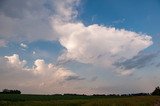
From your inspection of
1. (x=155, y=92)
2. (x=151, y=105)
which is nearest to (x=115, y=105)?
(x=151, y=105)

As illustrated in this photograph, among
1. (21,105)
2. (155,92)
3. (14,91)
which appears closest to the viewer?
(21,105)

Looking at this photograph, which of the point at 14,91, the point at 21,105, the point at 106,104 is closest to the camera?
the point at 21,105

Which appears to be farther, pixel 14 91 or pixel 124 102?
pixel 14 91

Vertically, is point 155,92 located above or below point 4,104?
above

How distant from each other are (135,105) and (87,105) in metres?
10.00

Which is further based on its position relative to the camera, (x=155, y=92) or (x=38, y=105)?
(x=155, y=92)

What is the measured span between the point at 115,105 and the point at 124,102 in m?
5.73

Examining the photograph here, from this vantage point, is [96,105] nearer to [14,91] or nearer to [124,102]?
[124,102]

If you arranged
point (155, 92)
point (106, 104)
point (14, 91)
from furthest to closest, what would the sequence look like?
1. point (14, 91)
2. point (155, 92)
3. point (106, 104)

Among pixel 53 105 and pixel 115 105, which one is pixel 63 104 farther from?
pixel 115 105

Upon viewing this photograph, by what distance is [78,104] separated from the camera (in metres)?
68.9

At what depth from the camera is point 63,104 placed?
214ft

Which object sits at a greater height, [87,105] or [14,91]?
[14,91]

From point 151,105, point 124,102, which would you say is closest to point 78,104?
point 124,102
